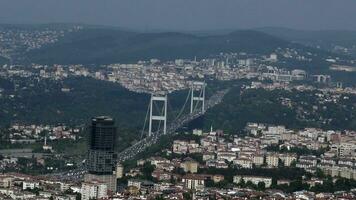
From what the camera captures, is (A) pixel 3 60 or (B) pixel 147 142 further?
(A) pixel 3 60

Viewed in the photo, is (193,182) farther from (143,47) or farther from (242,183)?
(143,47)

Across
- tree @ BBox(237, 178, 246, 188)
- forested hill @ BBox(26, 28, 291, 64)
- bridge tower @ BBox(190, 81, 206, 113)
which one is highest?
forested hill @ BBox(26, 28, 291, 64)

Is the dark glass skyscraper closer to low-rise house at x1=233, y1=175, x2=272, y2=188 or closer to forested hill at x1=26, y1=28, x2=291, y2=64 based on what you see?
low-rise house at x1=233, y1=175, x2=272, y2=188

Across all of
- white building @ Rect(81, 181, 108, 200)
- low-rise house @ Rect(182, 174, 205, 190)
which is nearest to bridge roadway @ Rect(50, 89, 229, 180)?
low-rise house @ Rect(182, 174, 205, 190)

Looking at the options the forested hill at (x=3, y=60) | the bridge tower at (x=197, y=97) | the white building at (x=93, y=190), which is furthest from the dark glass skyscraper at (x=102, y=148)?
the forested hill at (x=3, y=60)

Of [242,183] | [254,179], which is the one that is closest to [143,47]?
[254,179]

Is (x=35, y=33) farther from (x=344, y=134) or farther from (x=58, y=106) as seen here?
(x=344, y=134)

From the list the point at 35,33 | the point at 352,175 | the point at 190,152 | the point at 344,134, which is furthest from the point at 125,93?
the point at 35,33
